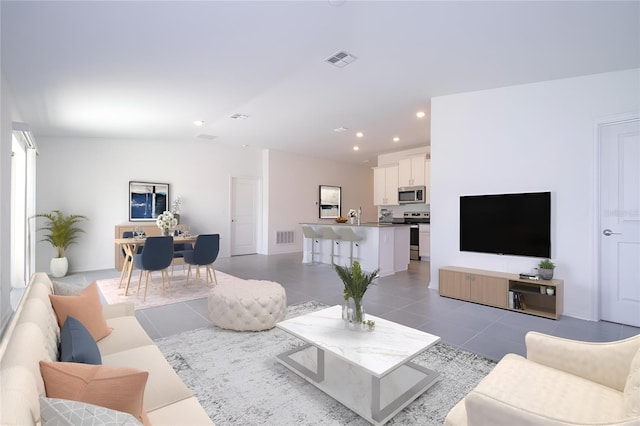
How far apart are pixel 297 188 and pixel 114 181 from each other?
14.8 feet

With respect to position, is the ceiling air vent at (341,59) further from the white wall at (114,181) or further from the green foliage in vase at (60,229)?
the green foliage in vase at (60,229)

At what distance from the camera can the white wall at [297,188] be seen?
8.84 m

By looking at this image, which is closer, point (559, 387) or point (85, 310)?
point (559, 387)

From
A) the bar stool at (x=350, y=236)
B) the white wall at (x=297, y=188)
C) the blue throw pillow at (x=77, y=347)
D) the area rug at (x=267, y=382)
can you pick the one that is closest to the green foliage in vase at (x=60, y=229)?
the white wall at (x=297, y=188)

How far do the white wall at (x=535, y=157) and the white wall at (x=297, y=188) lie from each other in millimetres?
4957

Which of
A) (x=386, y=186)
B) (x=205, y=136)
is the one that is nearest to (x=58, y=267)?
(x=205, y=136)

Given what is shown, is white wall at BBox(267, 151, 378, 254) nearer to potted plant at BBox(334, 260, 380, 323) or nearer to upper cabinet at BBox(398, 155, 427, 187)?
upper cabinet at BBox(398, 155, 427, 187)

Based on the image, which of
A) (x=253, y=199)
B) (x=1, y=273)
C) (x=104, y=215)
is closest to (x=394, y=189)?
(x=253, y=199)

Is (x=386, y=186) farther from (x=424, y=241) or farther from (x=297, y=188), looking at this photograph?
(x=297, y=188)

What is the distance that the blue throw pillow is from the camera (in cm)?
128

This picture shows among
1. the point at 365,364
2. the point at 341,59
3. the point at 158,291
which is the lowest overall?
the point at 158,291

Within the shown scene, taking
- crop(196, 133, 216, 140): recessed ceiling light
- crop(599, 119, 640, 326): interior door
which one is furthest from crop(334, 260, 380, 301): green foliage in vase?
crop(196, 133, 216, 140): recessed ceiling light

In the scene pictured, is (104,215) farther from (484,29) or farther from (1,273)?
(484,29)

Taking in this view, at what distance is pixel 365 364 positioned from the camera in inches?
70.0
